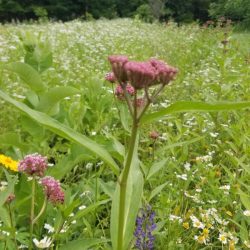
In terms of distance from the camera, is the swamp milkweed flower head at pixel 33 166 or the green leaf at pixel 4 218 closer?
the swamp milkweed flower head at pixel 33 166

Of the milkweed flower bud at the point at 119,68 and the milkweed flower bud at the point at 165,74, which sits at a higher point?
the milkweed flower bud at the point at 119,68

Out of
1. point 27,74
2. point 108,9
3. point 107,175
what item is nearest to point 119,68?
point 27,74

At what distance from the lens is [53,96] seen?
1.87 m

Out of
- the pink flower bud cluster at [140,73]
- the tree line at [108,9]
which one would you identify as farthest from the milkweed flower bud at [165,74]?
the tree line at [108,9]

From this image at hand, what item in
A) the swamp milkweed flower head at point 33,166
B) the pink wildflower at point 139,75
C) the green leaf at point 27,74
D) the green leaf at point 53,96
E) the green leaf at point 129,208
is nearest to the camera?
the pink wildflower at point 139,75

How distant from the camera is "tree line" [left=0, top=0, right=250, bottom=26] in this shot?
31703 millimetres

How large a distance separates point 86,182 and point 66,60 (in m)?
4.04

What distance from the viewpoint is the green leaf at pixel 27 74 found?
5.76ft

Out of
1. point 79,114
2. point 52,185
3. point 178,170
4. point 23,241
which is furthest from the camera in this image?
point 79,114

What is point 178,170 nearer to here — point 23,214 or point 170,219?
point 170,219

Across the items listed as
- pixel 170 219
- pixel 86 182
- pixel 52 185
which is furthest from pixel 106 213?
pixel 52 185

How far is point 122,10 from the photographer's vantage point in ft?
128

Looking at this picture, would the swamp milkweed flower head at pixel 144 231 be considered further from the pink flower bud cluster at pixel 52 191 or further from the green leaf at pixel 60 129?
the green leaf at pixel 60 129

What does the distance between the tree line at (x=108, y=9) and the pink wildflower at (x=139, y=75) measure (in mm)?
26544
